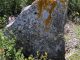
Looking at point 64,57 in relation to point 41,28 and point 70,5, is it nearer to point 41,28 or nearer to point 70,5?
point 41,28

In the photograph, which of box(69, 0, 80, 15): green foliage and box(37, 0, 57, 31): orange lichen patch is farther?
box(69, 0, 80, 15): green foliage

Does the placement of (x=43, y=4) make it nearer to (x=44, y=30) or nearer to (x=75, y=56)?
(x=44, y=30)

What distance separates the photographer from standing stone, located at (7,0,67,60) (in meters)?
5.52

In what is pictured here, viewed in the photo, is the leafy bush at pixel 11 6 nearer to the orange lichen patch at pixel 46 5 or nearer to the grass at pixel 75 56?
the orange lichen patch at pixel 46 5

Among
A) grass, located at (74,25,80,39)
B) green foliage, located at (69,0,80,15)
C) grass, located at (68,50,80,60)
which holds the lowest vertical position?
grass, located at (68,50,80,60)

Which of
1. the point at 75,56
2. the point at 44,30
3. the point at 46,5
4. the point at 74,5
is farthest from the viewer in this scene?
the point at 74,5

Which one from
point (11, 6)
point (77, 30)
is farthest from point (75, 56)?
point (11, 6)

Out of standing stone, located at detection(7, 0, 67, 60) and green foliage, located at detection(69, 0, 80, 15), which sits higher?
green foliage, located at detection(69, 0, 80, 15)

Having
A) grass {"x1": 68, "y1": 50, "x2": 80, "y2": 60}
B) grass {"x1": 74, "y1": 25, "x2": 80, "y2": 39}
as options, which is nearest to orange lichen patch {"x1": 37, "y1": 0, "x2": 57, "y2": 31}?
grass {"x1": 68, "y1": 50, "x2": 80, "y2": 60}

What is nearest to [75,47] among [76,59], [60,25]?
[76,59]

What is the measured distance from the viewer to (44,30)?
18.2 feet

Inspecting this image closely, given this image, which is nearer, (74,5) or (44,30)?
(44,30)

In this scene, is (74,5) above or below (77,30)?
above

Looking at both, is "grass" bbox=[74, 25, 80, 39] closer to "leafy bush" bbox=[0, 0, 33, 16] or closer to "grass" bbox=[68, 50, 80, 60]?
"grass" bbox=[68, 50, 80, 60]
